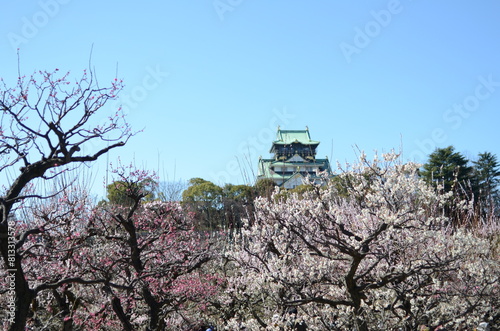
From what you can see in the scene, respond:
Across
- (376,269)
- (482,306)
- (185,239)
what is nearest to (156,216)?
(185,239)

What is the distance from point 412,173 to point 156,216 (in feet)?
18.4

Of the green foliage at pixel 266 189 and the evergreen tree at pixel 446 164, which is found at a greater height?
the evergreen tree at pixel 446 164

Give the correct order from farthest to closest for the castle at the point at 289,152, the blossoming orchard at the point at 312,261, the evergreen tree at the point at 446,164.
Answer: the castle at the point at 289,152, the evergreen tree at the point at 446,164, the blossoming orchard at the point at 312,261

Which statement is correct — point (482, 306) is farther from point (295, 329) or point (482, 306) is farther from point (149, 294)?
point (149, 294)

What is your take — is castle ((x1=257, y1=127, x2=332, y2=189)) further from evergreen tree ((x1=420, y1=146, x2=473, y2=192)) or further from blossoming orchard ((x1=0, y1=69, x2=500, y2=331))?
blossoming orchard ((x1=0, y1=69, x2=500, y2=331))

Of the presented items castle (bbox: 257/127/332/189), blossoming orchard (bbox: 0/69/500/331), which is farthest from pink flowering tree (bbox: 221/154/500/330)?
castle (bbox: 257/127/332/189)

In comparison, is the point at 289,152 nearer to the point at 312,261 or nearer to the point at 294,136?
the point at 294,136

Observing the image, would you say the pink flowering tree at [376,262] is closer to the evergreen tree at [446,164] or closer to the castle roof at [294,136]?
the evergreen tree at [446,164]

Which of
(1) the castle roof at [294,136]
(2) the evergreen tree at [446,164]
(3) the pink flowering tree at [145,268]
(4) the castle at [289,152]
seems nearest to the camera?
(3) the pink flowering tree at [145,268]

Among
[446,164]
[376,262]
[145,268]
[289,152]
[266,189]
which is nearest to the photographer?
[376,262]

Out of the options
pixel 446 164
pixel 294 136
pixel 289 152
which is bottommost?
pixel 446 164

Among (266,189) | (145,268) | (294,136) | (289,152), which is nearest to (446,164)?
(266,189)

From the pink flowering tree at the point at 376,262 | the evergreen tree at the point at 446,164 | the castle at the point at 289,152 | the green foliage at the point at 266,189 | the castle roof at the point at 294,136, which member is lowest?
the pink flowering tree at the point at 376,262

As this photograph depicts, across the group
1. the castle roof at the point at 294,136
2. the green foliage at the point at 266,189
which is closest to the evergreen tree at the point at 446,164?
the green foliage at the point at 266,189
